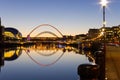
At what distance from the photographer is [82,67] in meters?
17.6

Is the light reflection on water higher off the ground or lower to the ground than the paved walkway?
lower

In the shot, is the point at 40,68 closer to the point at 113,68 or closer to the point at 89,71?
the point at 113,68

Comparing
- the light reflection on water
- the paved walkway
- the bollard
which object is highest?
the bollard

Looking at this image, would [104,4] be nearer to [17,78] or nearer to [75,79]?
[75,79]

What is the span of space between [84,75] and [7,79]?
21.2 m

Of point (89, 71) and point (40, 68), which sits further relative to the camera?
point (40, 68)

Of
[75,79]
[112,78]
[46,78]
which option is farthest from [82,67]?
[46,78]

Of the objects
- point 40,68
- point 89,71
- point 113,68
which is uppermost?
point 89,71

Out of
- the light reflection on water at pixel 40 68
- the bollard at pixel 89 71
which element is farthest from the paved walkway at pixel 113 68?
the light reflection on water at pixel 40 68

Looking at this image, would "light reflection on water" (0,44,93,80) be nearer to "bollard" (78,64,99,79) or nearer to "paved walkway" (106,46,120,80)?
"paved walkway" (106,46,120,80)

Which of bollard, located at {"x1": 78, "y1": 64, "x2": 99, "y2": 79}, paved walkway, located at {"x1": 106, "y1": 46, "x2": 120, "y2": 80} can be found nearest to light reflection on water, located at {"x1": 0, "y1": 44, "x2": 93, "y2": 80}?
paved walkway, located at {"x1": 106, "y1": 46, "x2": 120, "y2": 80}

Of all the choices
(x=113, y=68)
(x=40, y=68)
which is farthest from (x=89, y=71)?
(x=40, y=68)

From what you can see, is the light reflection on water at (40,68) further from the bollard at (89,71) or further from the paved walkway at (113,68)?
the bollard at (89,71)

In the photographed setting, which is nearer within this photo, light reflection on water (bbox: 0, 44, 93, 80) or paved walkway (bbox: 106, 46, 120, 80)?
paved walkway (bbox: 106, 46, 120, 80)
